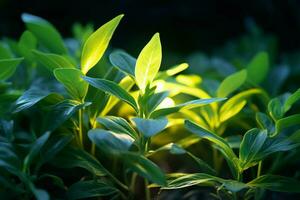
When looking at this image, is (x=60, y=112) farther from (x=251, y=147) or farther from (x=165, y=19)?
(x=165, y=19)

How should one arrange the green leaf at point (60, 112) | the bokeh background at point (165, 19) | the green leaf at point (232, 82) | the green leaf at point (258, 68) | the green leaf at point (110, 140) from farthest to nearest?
1. the bokeh background at point (165, 19)
2. the green leaf at point (258, 68)
3. the green leaf at point (232, 82)
4. the green leaf at point (60, 112)
5. the green leaf at point (110, 140)

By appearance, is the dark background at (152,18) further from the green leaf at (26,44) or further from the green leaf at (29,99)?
the green leaf at (29,99)

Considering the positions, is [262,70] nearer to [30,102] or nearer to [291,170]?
[291,170]

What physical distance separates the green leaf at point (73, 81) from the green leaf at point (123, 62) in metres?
0.07

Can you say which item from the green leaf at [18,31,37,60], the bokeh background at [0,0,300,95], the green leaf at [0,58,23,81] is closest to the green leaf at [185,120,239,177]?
the green leaf at [0,58,23,81]

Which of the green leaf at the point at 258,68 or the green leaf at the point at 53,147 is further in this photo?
the green leaf at the point at 258,68

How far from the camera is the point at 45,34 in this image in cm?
89

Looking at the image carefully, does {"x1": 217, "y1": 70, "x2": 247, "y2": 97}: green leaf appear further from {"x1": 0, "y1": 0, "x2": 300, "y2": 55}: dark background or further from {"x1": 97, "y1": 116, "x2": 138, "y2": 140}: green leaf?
{"x1": 0, "y1": 0, "x2": 300, "y2": 55}: dark background

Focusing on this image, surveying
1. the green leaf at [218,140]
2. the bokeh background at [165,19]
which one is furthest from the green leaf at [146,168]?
the bokeh background at [165,19]

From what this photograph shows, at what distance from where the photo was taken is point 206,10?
2008mm

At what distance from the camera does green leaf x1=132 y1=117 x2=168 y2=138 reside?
573 millimetres

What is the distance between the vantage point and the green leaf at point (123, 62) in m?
0.72

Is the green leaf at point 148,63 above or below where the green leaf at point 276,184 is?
above

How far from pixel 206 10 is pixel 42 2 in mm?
878
